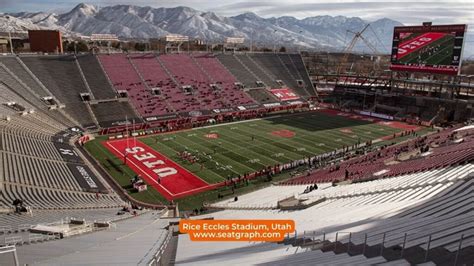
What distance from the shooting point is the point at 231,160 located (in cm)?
3738

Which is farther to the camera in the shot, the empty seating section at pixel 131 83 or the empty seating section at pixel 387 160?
the empty seating section at pixel 131 83

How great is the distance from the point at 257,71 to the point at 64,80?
37.5 meters

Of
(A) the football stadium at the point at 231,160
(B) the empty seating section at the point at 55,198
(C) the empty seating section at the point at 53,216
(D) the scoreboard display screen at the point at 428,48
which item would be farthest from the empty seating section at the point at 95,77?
(D) the scoreboard display screen at the point at 428,48

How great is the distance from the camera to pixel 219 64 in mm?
72250

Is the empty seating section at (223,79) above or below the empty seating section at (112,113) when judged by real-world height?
above

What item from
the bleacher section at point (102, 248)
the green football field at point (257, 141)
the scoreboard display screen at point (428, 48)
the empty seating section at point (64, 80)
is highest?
the scoreboard display screen at point (428, 48)

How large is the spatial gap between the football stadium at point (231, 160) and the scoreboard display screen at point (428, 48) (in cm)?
22

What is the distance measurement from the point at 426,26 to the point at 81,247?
191 ft

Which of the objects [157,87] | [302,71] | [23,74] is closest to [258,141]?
[157,87]

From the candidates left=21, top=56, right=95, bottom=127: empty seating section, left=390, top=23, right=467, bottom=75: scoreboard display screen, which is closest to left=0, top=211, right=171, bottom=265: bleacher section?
left=21, top=56, right=95, bottom=127: empty seating section

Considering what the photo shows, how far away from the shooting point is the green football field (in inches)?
1426

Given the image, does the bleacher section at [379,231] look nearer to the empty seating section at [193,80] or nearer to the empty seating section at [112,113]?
the empty seating section at [112,113]

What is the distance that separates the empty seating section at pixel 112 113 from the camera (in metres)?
49.2

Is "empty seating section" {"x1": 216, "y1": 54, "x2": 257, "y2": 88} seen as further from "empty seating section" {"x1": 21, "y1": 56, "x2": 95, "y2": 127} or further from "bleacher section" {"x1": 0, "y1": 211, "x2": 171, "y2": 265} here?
"bleacher section" {"x1": 0, "y1": 211, "x2": 171, "y2": 265}
